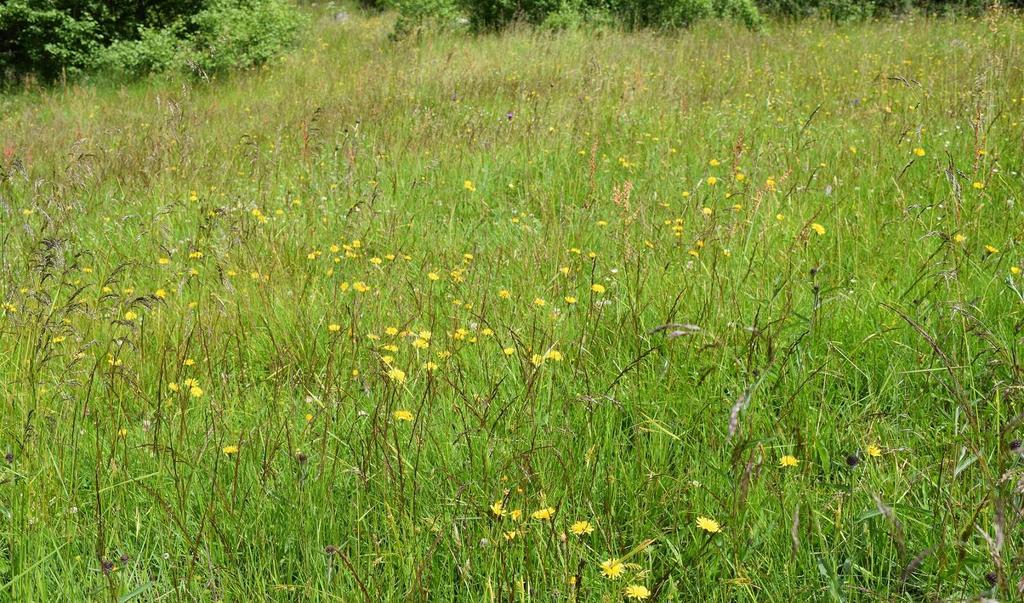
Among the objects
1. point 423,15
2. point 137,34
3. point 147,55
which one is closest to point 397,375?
point 147,55

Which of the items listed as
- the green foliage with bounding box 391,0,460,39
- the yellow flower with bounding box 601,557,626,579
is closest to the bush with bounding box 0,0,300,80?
the green foliage with bounding box 391,0,460,39

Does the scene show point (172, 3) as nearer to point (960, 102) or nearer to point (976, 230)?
point (960, 102)

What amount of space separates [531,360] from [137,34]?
487 inches

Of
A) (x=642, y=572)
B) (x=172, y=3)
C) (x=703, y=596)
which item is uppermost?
(x=172, y=3)

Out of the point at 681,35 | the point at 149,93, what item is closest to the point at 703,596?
the point at 681,35

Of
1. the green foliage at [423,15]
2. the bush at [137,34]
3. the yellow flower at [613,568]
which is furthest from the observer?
the green foliage at [423,15]

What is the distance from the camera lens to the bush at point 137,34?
10117mm

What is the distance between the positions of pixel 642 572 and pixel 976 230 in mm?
2283

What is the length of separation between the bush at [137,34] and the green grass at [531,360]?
504 centimetres

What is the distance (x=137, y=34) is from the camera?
11859mm

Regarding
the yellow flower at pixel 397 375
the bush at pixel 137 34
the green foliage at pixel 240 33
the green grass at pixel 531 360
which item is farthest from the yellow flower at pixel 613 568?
the bush at pixel 137 34

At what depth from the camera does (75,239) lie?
3.94 meters

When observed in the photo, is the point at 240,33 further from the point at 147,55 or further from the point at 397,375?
the point at 397,375

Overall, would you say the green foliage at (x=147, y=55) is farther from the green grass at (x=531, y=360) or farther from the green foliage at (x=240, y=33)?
the green grass at (x=531, y=360)
